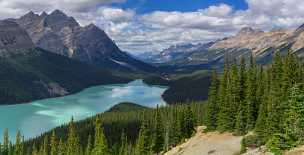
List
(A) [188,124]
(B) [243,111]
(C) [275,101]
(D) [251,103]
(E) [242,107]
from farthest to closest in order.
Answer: (A) [188,124] < (E) [242,107] < (B) [243,111] < (D) [251,103] < (C) [275,101]

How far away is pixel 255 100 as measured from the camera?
102875mm

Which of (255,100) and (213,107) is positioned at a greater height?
(255,100)

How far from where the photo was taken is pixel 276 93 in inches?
3570

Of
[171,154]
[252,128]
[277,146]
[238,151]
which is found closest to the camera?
[277,146]

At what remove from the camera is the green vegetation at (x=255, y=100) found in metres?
81.3

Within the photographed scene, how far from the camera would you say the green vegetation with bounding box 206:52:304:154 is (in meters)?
81.3

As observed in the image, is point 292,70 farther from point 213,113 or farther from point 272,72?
point 213,113

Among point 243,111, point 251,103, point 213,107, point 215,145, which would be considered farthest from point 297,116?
point 213,107

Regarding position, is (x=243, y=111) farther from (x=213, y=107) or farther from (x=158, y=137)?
(x=158, y=137)

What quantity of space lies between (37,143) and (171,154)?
106224 mm

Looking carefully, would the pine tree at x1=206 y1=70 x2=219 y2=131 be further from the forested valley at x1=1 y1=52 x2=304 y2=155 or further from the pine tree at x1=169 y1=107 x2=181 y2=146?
the pine tree at x1=169 y1=107 x2=181 y2=146

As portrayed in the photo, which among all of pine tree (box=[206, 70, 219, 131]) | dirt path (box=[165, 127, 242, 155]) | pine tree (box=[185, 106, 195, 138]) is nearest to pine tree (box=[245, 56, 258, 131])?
dirt path (box=[165, 127, 242, 155])

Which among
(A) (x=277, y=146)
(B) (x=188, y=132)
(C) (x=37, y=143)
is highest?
(A) (x=277, y=146)

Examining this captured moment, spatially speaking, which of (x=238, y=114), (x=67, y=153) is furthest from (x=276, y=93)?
(x=67, y=153)
